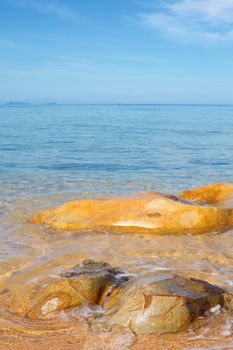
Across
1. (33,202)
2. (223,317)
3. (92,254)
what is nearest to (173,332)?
(223,317)

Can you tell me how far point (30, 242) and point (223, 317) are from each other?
3.61 m

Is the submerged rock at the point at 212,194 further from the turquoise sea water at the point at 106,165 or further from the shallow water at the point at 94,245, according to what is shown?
the turquoise sea water at the point at 106,165

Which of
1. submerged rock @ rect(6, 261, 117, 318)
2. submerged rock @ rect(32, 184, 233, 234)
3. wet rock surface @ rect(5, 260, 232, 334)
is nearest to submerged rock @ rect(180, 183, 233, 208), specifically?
submerged rock @ rect(32, 184, 233, 234)

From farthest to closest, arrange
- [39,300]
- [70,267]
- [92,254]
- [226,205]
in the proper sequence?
A: [226,205], [92,254], [70,267], [39,300]

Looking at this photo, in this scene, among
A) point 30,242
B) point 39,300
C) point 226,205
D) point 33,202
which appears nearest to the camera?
point 39,300

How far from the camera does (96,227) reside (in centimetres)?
754

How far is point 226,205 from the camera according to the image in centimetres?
806

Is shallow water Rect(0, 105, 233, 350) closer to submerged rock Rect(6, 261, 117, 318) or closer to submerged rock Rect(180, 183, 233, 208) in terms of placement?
submerged rock Rect(6, 261, 117, 318)

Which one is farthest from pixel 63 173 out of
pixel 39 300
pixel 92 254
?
pixel 39 300

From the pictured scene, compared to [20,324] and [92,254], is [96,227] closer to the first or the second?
[92,254]

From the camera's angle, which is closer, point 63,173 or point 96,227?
point 96,227

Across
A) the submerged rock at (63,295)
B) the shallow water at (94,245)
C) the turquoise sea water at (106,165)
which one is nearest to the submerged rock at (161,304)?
the shallow water at (94,245)

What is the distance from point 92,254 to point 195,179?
705 centimetres

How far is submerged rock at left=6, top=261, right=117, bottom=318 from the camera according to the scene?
14.5ft
